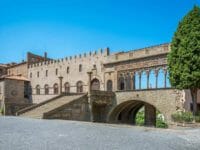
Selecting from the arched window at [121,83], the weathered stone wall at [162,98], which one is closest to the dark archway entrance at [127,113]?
the weathered stone wall at [162,98]

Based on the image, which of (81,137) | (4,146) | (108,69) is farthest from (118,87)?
(4,146)

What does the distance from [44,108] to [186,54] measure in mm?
14348

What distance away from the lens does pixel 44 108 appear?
27.9m

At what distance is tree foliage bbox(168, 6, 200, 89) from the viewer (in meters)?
23.0

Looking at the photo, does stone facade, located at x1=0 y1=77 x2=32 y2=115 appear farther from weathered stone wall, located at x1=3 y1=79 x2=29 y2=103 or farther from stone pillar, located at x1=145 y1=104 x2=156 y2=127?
stone pillar, located at x1=145 y1=104 x2=156 y2=127

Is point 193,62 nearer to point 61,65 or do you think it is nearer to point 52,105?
point 52,105

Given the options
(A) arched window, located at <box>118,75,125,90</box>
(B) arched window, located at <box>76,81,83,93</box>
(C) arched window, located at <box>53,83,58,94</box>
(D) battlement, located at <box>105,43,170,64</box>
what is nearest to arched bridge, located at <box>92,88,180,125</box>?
(A) arched window, located at <box>118,75,125,90</box>

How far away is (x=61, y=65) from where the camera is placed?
152 feet

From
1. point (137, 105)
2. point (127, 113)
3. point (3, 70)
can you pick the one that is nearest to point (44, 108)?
point (127, 113)

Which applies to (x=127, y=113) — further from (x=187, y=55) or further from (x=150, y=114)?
(x=187, y=55)

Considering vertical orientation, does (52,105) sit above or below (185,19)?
below

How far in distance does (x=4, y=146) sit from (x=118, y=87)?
90.8 ft

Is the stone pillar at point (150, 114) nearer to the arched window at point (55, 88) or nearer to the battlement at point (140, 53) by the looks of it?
the battlement at point (140, 53)

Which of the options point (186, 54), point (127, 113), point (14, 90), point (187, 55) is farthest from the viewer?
point (14, 90)
